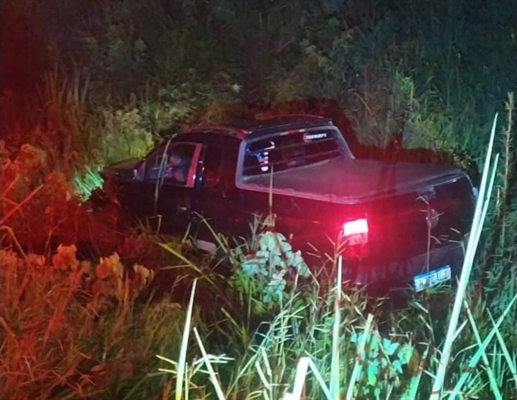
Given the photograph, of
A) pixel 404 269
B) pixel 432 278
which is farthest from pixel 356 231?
pixel 432 278

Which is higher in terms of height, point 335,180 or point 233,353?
point 335,180

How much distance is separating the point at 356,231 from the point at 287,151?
0.92 meters

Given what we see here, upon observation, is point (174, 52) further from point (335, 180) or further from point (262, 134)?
point (335, 180)

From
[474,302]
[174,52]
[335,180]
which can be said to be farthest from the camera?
[174,52]

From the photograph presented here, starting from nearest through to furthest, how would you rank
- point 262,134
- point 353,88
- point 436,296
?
point 436,296 → point 262,134 → point 353,88

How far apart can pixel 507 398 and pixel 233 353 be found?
3.41 ft

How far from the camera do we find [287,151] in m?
5.11

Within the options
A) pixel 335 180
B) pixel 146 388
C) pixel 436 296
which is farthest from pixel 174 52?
pixel 146 388

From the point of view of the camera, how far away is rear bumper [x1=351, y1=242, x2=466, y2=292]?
430cm

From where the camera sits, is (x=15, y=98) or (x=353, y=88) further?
(x=353, y=88)

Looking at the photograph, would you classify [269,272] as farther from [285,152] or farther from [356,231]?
[285,152]

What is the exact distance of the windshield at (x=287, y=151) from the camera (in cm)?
502

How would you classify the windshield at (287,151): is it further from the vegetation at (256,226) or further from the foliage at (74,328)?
the foliage at (74,328)

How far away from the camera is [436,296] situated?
4262 mm
